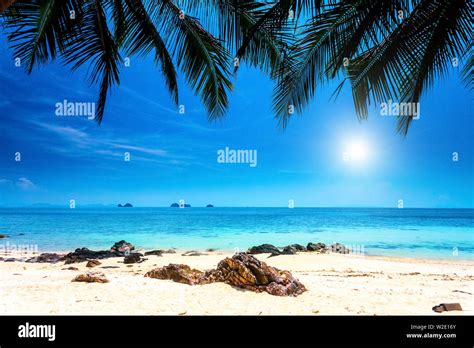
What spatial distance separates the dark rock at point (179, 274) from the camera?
17.0 feet

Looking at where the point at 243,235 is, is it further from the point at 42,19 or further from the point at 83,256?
the point at 42,19

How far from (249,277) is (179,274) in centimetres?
142

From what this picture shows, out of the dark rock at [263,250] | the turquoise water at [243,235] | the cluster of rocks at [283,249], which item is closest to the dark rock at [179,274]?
the cluster of rocks at [283,249]

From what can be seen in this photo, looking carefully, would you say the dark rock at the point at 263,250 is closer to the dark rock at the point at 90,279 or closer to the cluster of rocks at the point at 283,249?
the cluster of rocks at the point at 283,249

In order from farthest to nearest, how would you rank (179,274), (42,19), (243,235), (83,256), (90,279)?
(243,235), (83,256), (179,274), (90,279), (42,19)

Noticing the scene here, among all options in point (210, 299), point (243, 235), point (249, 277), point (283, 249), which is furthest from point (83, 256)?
point (243, 235)

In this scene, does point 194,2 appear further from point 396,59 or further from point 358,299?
point 358,299

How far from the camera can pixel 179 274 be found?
17.6 feet

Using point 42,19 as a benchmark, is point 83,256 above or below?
below

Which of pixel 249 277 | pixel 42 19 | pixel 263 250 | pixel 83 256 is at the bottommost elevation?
pixel 263 250

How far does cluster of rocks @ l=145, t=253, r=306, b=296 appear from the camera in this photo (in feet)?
15.3

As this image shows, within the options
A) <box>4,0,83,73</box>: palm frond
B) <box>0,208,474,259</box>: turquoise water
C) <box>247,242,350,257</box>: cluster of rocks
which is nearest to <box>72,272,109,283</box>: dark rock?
<box>4,0,83,73</box>: palm frond
